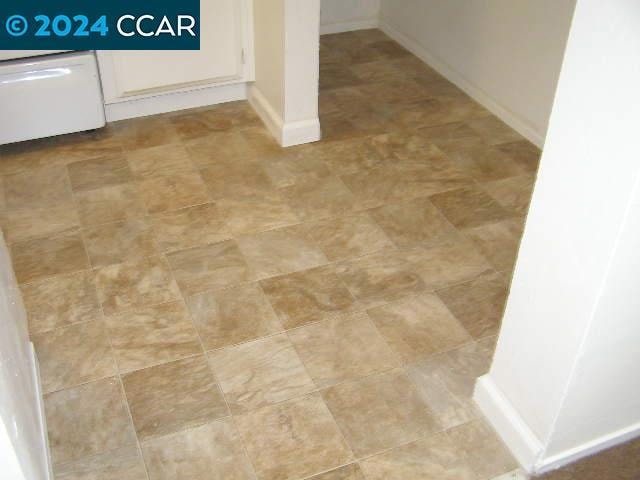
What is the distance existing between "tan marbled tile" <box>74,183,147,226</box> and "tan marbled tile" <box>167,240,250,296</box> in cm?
30

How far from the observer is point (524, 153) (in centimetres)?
292

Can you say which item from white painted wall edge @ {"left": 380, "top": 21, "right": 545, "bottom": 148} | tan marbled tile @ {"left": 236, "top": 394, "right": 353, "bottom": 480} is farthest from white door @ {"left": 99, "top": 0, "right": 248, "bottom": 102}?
tan marbled tile @ {"left": 236, "top": 394, "right": 353, "bottom": 480}

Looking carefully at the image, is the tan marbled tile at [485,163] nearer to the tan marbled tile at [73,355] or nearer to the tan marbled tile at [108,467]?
the tan marbled tile at [73,355]

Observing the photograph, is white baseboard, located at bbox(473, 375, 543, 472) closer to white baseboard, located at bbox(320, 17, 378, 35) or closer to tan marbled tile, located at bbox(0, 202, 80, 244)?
tan marbled tile, located at bbox(0, 202, 80, 244)

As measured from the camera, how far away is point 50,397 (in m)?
1.87

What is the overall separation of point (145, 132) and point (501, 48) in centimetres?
153

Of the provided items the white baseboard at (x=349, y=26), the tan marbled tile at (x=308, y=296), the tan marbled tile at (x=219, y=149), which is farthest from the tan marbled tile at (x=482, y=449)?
the white baseboard at (x=349, y=26)

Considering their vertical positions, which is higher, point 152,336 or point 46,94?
point 46,94

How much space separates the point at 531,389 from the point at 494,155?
4.69 ft

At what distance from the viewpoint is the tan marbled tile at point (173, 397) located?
181 cm

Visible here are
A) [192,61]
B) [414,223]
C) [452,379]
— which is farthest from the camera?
[192,61]

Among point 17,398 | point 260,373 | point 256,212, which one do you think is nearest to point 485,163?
point 256,212

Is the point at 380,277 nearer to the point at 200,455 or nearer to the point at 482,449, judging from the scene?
the point at 482,449

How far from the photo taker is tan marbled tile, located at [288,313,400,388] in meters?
1.95
